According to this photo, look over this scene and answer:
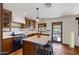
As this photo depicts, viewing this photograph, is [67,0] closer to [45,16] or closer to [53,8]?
[53,8]

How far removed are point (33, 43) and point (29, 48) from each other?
0.11 meters

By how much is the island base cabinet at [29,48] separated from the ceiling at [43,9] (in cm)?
47

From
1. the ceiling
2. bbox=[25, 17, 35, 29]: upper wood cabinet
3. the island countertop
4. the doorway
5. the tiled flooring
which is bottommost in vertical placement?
the tiled flooring

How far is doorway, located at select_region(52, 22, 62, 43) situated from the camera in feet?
6.04

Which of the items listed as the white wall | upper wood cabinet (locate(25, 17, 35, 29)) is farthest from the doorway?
upper wood cabinet (locate(25, 17, 35, 29))

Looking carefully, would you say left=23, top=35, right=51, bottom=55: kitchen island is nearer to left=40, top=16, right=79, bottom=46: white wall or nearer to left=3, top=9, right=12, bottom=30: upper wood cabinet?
left=40, top=16, right=79, bottom=46: white wall

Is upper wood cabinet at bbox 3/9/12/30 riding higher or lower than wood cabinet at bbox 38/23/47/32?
higher

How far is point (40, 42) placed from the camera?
1.78 meters

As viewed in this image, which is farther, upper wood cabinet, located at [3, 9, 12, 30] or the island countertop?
the island countertop

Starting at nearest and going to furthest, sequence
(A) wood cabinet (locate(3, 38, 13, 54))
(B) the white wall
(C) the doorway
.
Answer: (A) wood cabinet (locate(3, 38, 13, 54)), (B) the white wall, (C) the doorway

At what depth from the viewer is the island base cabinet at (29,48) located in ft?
5.53

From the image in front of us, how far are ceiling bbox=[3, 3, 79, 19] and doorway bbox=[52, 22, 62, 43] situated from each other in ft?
0.53

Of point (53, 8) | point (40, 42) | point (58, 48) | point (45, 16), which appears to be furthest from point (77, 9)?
point (40, 42)

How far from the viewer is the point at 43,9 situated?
175cm
